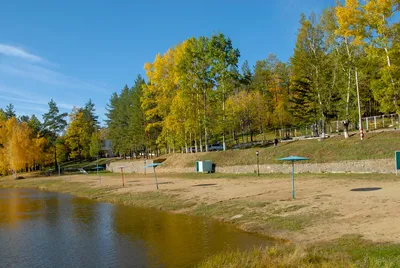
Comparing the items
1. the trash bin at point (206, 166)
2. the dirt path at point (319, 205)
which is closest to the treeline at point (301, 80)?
the trash bin at point (206, 166)

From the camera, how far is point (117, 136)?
8456cm

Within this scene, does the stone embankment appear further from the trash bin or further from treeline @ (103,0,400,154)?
treeline @ (103,0,400,154)

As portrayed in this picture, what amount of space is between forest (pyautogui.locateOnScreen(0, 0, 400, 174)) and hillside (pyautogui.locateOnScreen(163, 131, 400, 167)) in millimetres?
2634

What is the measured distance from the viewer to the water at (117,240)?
13734 millimetres

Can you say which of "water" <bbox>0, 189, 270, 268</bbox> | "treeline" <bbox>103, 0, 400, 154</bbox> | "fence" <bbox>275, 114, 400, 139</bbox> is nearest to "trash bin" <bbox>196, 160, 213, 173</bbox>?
"treeline" <bbox>103, 0, 400, 154</bbox>

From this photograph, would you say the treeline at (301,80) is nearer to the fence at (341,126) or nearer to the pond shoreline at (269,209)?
the fence at (341,126)

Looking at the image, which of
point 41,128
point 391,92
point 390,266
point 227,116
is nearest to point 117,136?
point 41,128

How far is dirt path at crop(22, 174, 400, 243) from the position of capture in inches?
549

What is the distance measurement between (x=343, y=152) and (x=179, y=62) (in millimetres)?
25367

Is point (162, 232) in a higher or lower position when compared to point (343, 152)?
lower

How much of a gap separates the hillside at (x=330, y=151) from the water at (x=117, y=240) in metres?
17.5

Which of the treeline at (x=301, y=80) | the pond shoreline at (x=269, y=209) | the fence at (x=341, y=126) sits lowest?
the pond shoreline at (x=269, y=209)

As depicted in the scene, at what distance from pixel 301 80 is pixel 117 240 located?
40.4 meters

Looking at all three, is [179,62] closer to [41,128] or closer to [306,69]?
[306,69]
